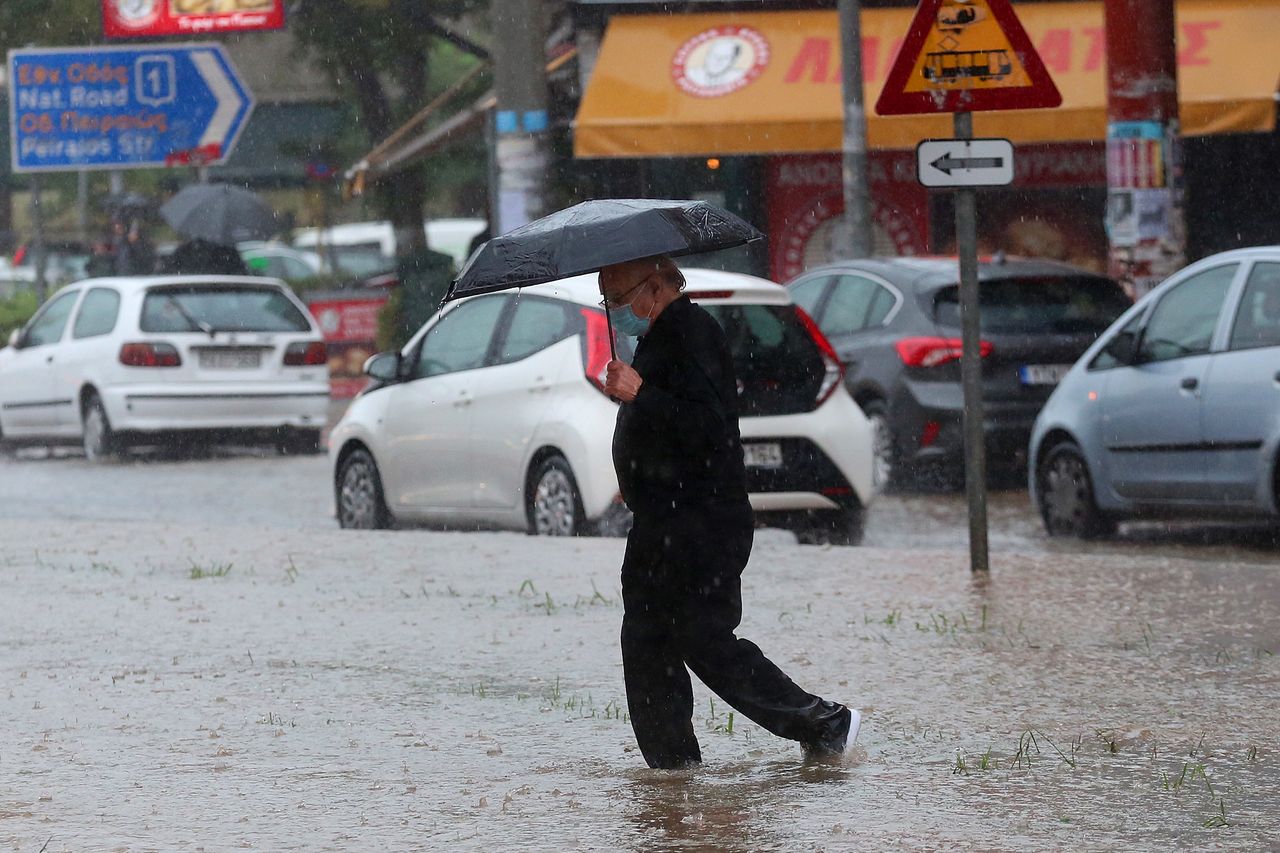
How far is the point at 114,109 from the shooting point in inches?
1123

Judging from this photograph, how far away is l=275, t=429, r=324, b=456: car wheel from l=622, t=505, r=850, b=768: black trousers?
1395 cm

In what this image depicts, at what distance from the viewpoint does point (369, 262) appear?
42.9 meters

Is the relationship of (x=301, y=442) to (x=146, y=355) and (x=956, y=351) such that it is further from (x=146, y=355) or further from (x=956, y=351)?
(x=956, y=351)

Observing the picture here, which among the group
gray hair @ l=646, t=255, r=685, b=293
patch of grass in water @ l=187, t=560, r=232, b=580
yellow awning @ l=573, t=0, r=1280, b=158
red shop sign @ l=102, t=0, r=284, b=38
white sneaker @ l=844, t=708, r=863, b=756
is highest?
red shop sign @ l=102, t=0, r=284, b=38

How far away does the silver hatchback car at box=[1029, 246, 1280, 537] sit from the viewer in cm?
1104

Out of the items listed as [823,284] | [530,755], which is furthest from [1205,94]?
[530,755]

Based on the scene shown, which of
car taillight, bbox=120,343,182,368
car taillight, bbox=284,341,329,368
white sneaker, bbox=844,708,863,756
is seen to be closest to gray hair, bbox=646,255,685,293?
white sneaker, bbox=844,708,863,756

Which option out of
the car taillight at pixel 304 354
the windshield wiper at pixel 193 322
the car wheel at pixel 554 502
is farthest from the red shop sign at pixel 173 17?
the car wheel at pixel 554 502

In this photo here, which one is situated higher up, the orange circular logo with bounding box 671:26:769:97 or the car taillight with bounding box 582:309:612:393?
the orange circular logo with bounding box 671:26:769:97

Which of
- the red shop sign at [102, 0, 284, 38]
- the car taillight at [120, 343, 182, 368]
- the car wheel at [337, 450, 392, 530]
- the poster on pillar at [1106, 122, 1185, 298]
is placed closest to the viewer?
the car wheel at [337, 450, 392, 530]

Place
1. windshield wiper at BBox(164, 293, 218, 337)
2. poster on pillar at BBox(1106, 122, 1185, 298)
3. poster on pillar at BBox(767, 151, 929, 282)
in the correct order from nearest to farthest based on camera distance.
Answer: poster on pillar at BBox(1106, 122, 1185, 298), windshield wiper at BBox(164, 293, 218, 337), poster on pillar at BBox(767, 151, 929, 282)

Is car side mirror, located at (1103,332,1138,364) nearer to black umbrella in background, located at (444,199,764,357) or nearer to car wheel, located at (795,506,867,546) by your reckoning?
car wheel, located at (795,506,867,546)

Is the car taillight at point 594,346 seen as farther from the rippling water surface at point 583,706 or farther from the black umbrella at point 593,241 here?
the black umbrella at point 593,241

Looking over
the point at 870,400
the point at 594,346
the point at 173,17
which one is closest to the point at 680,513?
the point at 594,346
